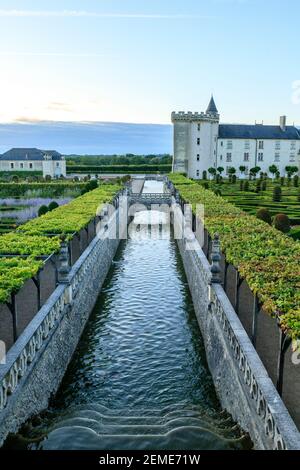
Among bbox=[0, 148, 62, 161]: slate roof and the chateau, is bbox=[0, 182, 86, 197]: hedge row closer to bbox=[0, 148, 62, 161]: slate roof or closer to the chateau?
the chateau

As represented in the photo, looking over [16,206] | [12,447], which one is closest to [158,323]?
[12,447]

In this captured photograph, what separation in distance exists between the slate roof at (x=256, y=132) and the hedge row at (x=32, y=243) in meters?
55.4

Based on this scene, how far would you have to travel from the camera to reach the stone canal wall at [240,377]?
6.59 metres

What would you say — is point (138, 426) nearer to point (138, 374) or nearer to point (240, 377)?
point (240, 377)

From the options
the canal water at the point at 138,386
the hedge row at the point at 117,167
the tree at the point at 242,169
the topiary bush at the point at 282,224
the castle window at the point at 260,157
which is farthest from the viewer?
the hedge row at the point at 117,167

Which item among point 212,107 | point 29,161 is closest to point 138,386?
point 212,107

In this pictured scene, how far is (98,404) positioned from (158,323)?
544 cm

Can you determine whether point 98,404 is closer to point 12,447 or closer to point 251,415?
point 12,447

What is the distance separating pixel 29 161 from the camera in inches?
3351

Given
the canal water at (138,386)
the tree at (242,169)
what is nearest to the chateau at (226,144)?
the tree at (242,169)

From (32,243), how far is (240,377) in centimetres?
827

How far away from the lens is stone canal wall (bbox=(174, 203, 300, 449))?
6.59 meters

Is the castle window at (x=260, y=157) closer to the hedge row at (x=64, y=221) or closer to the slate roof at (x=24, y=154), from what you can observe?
the slate roof at (x=24, y=154)

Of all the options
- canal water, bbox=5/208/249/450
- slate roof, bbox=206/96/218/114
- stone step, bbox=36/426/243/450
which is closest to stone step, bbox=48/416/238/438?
canal water, bbox=5/208/249/450
